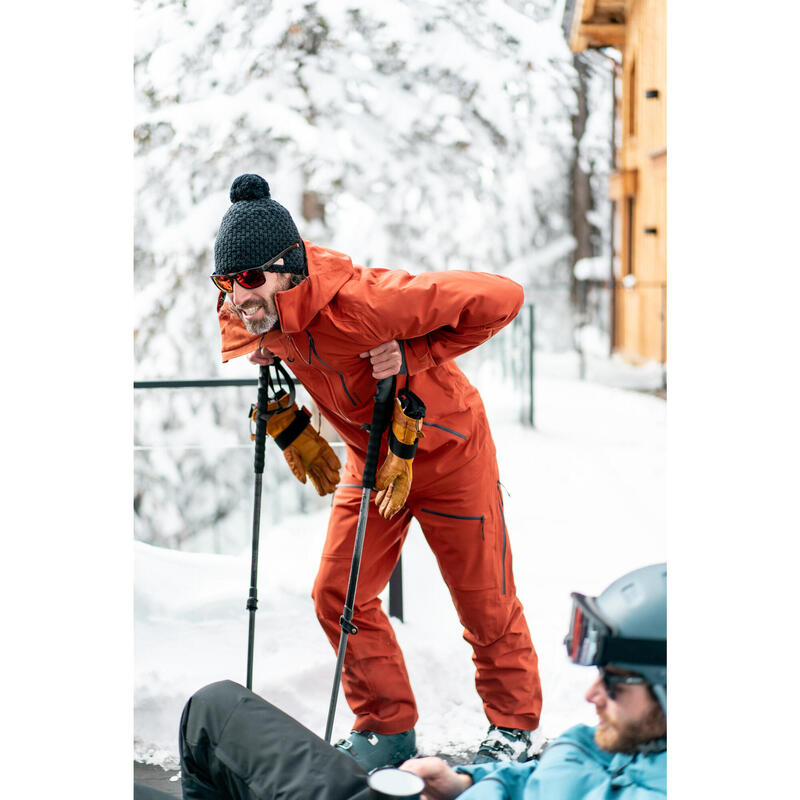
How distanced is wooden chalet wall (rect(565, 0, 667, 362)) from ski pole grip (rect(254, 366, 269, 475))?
8.54 ft

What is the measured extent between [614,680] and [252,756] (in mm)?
547

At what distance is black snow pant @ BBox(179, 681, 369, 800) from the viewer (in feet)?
4.24

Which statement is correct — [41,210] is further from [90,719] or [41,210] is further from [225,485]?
[225,485]

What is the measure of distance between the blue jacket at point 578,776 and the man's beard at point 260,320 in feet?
2.61

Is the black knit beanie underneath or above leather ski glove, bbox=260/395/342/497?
above

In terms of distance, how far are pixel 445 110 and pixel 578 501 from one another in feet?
12.4

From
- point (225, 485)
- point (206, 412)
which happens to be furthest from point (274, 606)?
point (206, 412)

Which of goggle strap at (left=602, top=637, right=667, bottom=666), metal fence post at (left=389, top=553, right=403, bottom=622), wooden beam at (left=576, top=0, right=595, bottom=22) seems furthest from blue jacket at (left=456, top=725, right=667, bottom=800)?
wooden beam at (left=576, top=0, right=595, bottom=22)

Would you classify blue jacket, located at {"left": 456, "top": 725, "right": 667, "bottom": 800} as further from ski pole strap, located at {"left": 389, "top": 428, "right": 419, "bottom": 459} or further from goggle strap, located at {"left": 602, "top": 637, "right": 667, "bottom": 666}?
ski pole strap, located at {"left": 389, "top": 428, "right": 419, "bottom": 459}

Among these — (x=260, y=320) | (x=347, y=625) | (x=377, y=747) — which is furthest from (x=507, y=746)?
(x=260, y=320)

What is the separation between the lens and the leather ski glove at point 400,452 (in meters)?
1.67

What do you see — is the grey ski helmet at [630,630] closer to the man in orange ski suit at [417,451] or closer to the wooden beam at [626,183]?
the man in orange ski suit at [417,451]

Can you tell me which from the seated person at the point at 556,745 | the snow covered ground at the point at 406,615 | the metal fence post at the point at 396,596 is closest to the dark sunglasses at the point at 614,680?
the seated person at the point at 556,745

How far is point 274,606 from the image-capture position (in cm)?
273
